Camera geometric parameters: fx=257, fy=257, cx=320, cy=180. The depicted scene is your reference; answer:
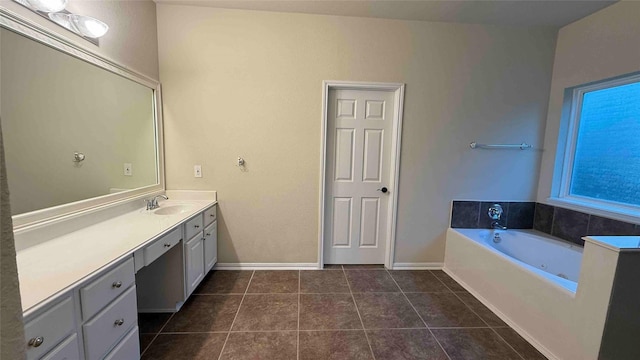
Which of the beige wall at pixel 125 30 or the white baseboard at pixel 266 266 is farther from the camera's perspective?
the white baseboard at pixel 266 266

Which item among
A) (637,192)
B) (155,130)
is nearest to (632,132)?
(637,192)

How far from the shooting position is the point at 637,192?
214cm

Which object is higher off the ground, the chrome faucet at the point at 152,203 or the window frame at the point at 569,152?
the window frame at the point at 569,152

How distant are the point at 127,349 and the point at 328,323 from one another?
4.10 ft

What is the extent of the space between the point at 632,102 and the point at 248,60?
3.42m

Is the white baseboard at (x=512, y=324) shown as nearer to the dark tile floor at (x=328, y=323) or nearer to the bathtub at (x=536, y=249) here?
the dark tile floor at (x=328, y=323)

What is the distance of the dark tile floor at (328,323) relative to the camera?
1.70 meters

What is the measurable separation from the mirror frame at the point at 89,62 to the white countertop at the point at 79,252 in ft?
0.41

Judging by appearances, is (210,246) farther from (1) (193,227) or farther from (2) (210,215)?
(1) (193,227)

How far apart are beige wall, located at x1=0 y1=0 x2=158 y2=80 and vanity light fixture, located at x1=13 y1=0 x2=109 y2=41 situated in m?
0.03

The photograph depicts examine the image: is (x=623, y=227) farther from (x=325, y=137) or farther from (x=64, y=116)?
(x=64, y=116)

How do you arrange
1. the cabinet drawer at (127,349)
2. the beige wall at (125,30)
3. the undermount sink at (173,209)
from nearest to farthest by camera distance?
the cabinet drawer at (127,349)
the beige wall at (125,30)
the undermount sink at (173,209)

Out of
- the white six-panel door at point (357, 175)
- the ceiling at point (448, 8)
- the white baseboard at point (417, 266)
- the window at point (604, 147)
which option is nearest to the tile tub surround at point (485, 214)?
the window at point (604, 147)

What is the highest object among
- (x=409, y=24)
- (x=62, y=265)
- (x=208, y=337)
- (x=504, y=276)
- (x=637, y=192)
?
(x=409, y=24)
